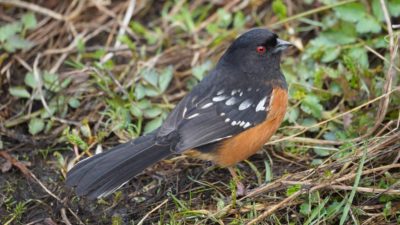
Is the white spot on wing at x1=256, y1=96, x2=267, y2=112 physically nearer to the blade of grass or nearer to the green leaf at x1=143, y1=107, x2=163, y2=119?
the blade of grass

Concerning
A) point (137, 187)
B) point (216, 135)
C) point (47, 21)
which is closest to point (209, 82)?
point (216, 135)

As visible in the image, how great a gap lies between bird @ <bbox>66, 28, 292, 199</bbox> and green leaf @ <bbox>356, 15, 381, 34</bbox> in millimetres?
875

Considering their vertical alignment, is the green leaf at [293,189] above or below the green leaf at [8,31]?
below

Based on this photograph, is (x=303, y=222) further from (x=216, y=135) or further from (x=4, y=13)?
(x=4, y=13)

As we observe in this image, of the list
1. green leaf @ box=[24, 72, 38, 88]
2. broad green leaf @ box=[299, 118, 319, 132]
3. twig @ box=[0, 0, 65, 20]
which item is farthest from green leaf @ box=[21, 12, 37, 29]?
broad green leaf @ box=[299, 118, 319, 132]

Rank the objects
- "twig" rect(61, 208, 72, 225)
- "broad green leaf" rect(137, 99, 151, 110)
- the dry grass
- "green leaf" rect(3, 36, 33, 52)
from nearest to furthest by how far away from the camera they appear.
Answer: the dry grass, "twig" rect(61, 208, 72, 225), "broad green leaf" rect(137, 99, 151, 110), "green leaf" rect(3, 36, 33, 52)

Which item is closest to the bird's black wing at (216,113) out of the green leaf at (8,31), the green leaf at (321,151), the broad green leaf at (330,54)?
the green leaf at (321,151)

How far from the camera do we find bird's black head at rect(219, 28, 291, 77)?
14.6 feet

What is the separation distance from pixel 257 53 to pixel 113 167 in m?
1.23

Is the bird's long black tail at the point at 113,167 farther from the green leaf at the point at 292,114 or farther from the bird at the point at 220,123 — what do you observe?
the green leaf at the point at 292,114

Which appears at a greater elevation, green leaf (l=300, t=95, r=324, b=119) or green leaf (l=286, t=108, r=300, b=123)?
green leaf (l=300, t=95, r=324, b=119)

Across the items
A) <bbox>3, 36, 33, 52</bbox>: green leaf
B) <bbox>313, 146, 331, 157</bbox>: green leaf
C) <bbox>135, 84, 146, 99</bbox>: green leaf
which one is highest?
<bbox>3, 36, 33, 52</bbox>: green leaf

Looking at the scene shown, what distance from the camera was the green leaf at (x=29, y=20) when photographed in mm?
5672

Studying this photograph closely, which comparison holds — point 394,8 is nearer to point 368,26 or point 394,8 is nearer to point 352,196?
point 368,26
